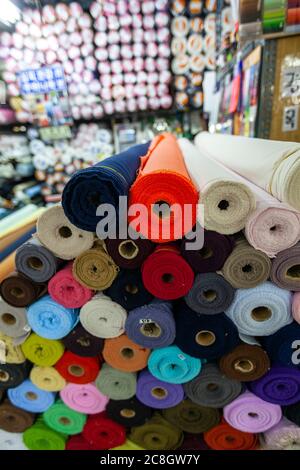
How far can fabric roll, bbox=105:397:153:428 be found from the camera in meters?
0.97

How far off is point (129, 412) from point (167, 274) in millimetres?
566

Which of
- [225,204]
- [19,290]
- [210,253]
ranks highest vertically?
[225,204]

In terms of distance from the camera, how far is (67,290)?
83 centimetres

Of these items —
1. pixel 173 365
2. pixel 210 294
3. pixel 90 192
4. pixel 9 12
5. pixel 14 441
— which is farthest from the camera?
pixel 9 12

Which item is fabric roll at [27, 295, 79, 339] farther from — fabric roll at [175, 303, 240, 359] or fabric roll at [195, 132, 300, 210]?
fabric roll at [195, 132, 300, 210]

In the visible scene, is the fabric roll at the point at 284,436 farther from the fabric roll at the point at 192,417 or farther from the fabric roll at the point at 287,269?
the fabric roll at the point at 287,269

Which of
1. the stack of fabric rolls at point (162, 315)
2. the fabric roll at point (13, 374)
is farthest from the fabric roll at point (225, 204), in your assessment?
the fabric roll at point (13, 374)

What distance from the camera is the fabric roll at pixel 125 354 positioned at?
0.87 meters

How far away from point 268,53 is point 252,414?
1.39 m

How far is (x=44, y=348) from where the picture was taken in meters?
0.91

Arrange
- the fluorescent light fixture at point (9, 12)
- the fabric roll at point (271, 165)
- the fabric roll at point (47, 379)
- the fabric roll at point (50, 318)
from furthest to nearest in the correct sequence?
the fluorescent light fixture at point (9, 12)
the fabric roll at point (47, 379)
the fabric roll at point (50, 318)
the fabric roll at point (271, 165)

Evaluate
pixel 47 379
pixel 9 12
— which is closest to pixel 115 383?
pixel 47 379

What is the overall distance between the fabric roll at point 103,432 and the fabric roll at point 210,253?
0.70 metres

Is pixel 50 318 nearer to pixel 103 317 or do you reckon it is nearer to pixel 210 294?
pixel 103 317
